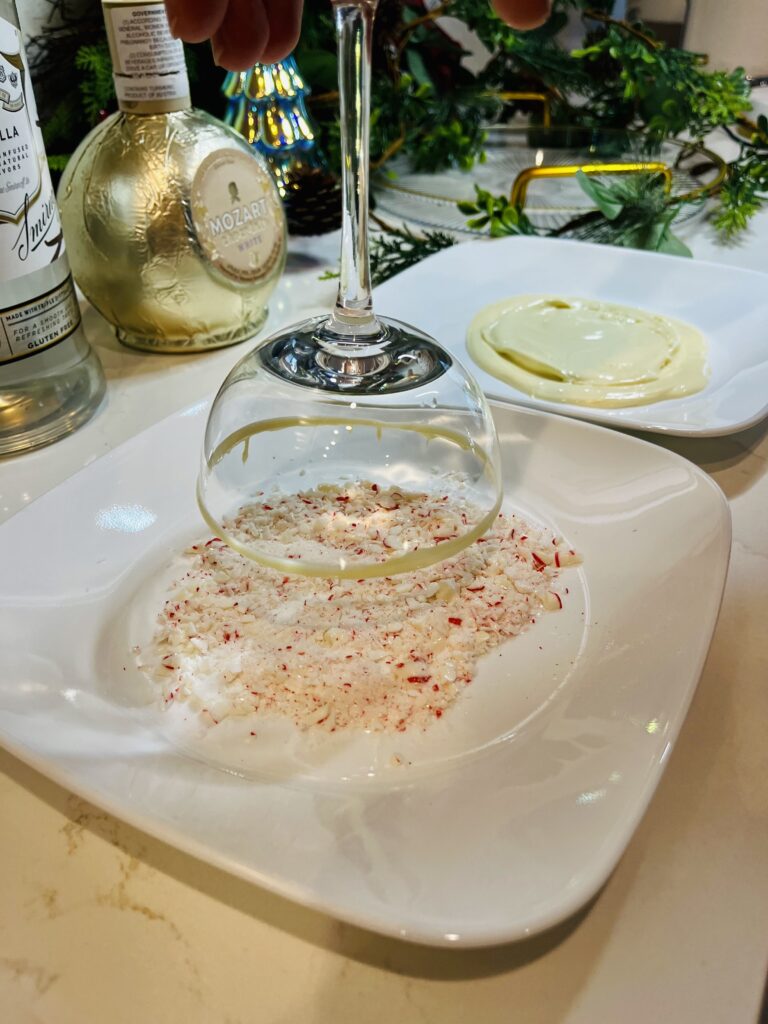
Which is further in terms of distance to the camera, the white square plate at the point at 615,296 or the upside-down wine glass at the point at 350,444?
the white square plate at the point at 615,296

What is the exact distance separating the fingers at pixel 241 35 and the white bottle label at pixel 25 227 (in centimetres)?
13

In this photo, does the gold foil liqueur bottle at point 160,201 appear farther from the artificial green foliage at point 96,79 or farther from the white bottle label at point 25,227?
the artificial green foliage at point 96,79

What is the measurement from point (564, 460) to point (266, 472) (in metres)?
0.20

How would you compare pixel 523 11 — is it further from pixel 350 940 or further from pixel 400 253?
pixel 350 940

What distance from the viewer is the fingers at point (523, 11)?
20.2 inches

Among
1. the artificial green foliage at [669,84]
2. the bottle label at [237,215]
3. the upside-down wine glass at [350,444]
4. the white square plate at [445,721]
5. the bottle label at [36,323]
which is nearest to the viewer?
the white square plate at [445,721]

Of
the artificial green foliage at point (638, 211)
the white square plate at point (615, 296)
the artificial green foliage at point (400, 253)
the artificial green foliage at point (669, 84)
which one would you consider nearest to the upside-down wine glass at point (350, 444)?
the white square plate at point (615, 296)

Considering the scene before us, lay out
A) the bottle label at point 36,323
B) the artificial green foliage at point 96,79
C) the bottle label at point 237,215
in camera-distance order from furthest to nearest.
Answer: the artificial green foliage at point 96,79 < the bottle label at point 237,215 < the bottle label at point 36,323

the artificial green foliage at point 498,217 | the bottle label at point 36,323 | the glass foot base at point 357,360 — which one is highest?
the glass foot base at point 357,360

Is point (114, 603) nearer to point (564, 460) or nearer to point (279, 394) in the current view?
point (279, 394)

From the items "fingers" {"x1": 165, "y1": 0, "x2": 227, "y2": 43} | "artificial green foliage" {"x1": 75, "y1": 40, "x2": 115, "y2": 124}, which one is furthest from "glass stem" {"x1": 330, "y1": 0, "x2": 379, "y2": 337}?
"artificial green foliage" {"x1": 75, "y1": 40, "x2": 115, "y2": 124}

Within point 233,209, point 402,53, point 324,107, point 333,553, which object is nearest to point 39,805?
point 333,553

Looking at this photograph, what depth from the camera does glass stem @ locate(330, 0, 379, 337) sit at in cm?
39

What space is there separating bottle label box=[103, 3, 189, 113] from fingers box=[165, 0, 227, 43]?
11 cm
